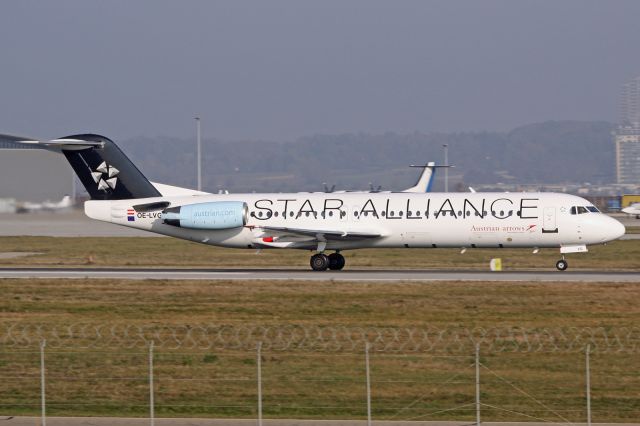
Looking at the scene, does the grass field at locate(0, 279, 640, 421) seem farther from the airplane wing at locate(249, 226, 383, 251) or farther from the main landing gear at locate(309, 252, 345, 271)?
the main landing gear at locate(309, 252, 345, 271)

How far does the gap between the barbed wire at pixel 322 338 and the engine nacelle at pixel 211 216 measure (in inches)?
633

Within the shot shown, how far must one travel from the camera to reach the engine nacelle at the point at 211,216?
45.8 m

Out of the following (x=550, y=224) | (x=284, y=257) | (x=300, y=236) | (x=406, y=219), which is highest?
(x=406, y=219)

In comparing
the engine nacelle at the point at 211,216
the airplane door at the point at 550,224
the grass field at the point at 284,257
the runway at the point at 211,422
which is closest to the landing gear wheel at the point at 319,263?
the engine nacelle at the point at 211,216

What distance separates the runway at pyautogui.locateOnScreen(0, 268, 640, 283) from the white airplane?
120 centimetres

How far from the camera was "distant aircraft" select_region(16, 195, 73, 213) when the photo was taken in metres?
63.2

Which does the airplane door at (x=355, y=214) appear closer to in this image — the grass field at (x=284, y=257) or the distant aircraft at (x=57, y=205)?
the grass field at (x=284, y=257)

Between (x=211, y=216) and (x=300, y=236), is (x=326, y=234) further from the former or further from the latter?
(x=211, y=216)

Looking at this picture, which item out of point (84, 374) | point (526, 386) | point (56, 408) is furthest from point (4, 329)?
point (526, 386)

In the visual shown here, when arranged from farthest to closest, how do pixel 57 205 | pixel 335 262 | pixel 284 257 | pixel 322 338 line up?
pixel 57 205, pixel 284 257, pixel 335 262, pixel 322 338

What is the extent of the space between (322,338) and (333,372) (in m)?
4.80

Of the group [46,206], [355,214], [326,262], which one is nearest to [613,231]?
[355,214]

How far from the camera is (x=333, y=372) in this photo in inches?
845

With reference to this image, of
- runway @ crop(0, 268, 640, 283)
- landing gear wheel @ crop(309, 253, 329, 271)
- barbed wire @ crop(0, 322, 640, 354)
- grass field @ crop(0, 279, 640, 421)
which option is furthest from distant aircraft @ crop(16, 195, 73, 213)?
barbed wire @ crop(0, 322, 640, 354)
